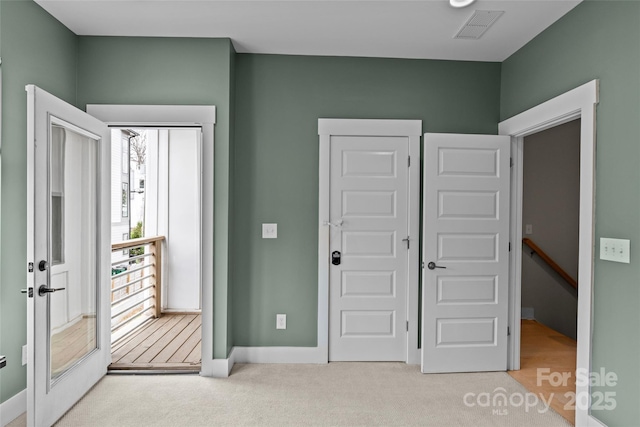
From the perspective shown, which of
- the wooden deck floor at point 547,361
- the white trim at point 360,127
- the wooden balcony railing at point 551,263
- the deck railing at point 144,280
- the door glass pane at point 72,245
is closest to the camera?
the door glass pane at point 72,245

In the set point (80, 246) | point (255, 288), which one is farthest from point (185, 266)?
point (80, 246)

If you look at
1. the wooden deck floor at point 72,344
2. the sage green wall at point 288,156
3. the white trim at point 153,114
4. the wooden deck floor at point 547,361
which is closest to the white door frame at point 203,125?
the white trim at point 153,114

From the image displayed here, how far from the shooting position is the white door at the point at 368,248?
3236 mm

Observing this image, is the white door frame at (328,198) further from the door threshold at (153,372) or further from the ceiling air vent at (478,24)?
the door threshold at (153,372)

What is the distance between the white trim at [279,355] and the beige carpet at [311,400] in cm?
10

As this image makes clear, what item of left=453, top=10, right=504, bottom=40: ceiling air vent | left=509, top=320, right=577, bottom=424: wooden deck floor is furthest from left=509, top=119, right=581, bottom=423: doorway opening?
left=453, top=10, right=504, bottom=40: ceiling air vent

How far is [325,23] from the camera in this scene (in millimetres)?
2707

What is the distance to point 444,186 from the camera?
3.09 m

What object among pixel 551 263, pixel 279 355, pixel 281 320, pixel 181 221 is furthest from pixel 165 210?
pixel 551 263

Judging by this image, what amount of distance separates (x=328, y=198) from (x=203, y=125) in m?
1.17

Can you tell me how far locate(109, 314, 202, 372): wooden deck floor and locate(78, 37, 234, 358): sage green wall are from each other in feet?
A: 1.78

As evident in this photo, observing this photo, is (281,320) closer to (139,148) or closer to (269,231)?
(269,231)

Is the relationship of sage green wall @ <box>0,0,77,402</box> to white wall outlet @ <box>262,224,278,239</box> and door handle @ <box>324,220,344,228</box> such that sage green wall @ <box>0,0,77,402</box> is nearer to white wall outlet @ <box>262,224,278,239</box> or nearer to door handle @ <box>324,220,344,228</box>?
white wall outlet @ <box>262,224,278,239</box>

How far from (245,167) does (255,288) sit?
1055 millimetres
